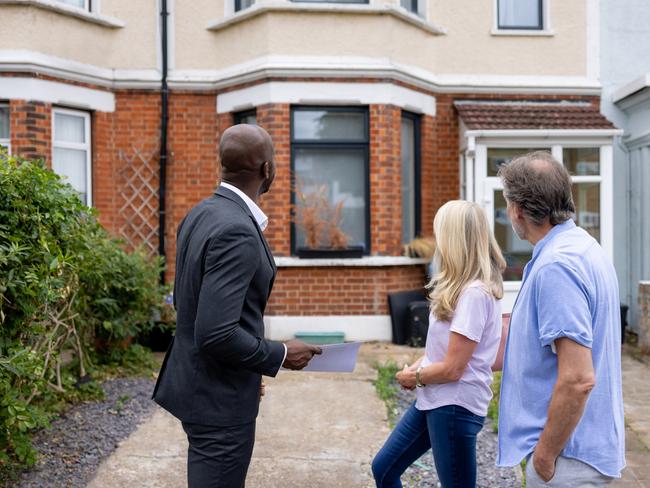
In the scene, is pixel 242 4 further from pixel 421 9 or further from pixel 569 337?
pixel 569 337

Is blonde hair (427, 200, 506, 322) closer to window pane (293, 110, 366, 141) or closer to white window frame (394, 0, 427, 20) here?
window pane (293, 110, 366, 141)

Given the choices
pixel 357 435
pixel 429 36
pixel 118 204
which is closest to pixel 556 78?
pixel 429 36

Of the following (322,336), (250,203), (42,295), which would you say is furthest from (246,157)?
(322,336)

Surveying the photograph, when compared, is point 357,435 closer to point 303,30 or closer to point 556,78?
point 303,30

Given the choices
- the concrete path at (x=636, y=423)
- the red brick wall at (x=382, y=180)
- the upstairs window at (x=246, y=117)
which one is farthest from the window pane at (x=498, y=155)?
the upstairs window at (x=246, y=117)

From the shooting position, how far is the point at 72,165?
9.98 meters

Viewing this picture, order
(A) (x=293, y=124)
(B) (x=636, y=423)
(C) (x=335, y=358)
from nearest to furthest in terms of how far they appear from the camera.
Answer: (C) (x=335, y=358) < (B) (x=636, y=423) < (A) (x=293, y=124)

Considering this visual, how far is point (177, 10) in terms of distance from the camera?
10.3m

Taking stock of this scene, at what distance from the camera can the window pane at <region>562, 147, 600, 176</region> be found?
9.88 m

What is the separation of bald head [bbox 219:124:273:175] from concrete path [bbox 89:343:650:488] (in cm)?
245

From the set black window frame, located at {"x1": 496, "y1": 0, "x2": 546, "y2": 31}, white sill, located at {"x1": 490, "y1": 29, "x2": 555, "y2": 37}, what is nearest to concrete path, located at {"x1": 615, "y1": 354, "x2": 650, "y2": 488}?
white sill, located at {"x1": 490, "y1": 29, "x2": 555, "y2": 37}

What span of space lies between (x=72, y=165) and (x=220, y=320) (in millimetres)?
8411

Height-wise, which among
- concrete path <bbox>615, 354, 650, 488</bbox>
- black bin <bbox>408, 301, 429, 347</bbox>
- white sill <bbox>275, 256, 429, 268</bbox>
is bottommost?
concrete path <bbox>615, 354, 650, 488</bbox>

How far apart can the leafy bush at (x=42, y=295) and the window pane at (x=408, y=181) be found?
16.0 feet
